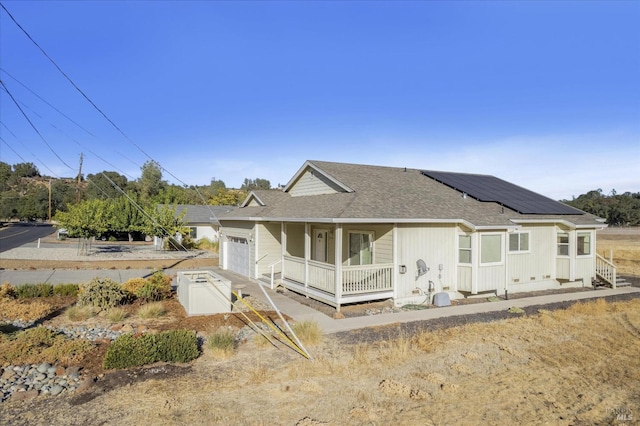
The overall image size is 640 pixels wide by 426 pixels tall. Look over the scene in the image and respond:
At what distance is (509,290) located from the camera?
1630 centimetres

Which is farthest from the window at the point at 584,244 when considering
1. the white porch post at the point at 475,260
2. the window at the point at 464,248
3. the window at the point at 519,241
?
the window at the point at 464,248

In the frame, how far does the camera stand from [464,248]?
15016 millimetres

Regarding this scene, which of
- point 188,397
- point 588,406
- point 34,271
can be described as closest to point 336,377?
point 188,397

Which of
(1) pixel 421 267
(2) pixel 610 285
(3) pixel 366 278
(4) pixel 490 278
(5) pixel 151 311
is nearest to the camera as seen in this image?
(5) pixel 151 311

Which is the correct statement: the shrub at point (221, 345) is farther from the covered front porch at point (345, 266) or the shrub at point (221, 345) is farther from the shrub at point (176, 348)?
the covered front porch at point (345, 266)

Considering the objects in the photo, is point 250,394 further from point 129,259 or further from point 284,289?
point 129,259

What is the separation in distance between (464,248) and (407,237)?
2382 mm

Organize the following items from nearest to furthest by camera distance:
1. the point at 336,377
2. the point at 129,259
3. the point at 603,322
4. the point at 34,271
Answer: the point at 336,377, the point at 603,322, the point at 34,271, the point at 129,259

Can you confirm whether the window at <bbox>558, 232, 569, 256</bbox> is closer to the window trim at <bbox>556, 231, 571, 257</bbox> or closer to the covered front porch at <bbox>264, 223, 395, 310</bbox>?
the window trim at <bbox>556, 231, 571, 257</bbox>

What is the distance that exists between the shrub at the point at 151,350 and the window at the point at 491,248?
10.5 m

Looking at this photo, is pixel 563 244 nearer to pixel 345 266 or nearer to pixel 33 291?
pixel 345 266

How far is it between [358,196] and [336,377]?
8.39 m

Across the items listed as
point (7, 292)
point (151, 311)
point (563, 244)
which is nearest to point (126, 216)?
point (7, 292)

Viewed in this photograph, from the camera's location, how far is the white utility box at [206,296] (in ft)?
41.3
